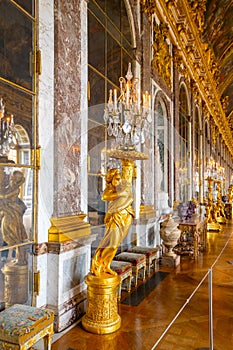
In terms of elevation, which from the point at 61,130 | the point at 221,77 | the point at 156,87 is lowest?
the point at 61,130

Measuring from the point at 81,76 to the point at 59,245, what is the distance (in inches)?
95.1

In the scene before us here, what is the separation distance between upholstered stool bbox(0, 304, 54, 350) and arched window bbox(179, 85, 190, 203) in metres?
8.36

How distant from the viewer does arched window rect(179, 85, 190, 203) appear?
11.1 meters

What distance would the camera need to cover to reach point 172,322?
2.76 metres

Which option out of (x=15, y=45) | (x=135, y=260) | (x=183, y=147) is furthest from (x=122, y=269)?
(x=183, y=147)

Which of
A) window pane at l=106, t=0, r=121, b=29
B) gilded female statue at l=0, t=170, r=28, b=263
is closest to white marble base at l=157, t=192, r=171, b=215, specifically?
window pane at l=106, t=0, r=121, b=29

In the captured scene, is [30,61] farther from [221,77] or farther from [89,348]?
[221,77]

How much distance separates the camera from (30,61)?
3.75 m

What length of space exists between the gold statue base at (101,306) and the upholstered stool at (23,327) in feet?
2.77

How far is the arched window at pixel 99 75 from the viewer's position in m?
5.12

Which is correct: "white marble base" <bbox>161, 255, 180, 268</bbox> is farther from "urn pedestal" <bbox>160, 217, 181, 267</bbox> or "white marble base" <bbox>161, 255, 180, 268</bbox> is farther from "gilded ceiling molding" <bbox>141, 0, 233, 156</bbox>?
"gilded ceiling molding" <bbox>141, 0, 233, 156</bbox>

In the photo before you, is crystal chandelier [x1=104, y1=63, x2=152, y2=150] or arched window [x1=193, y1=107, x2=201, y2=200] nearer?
crystal chandelier [x1=104, y1=63, x2=152, y2=150]

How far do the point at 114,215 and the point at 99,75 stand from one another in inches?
107

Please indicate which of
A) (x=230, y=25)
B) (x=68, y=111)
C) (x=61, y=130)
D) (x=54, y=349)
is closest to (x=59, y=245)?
(x=54, y=349)
